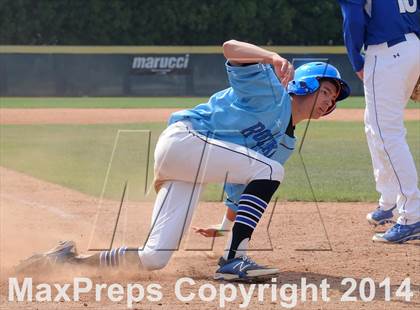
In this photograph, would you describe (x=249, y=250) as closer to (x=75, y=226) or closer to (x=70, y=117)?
(x=75, y=226)

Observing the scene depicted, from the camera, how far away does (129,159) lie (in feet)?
36.6

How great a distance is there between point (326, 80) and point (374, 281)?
1194 millimetres

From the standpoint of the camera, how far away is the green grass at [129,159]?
348 inches

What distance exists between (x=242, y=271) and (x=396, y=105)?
209 centimetres

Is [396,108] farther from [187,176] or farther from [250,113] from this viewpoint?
[187,176]

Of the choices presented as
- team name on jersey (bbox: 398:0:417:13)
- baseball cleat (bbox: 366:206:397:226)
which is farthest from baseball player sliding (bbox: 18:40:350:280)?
baseball cleat (bbox: 366:206:397:226)

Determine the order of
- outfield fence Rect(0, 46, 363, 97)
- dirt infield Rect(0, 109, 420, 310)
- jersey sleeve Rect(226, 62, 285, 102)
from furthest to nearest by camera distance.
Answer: outfield fence Rect(0, 46, 363, 97) → jersey sleeve Rect(226, 62, 285, 102) → dirt infield Rect(0, 109, 420, 310)

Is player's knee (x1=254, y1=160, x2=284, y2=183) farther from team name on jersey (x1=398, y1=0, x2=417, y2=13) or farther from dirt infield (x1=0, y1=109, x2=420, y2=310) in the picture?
team name on jersey (x1=398, y1=0, x2=417, y2=13)

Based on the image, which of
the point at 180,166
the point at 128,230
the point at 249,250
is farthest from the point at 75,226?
the point at 180,166

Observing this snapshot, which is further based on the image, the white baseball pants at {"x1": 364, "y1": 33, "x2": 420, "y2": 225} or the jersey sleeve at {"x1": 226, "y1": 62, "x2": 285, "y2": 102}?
the white baseball pants at {"x1": 364, "y1": 33, "x2": 420, "y2": 225}

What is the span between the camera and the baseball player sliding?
4.67 m

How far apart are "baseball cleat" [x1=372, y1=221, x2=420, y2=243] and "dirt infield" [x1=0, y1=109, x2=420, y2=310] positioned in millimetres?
67

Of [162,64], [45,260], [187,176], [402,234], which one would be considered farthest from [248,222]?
[162,64]

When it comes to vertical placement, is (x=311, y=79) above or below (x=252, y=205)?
above
